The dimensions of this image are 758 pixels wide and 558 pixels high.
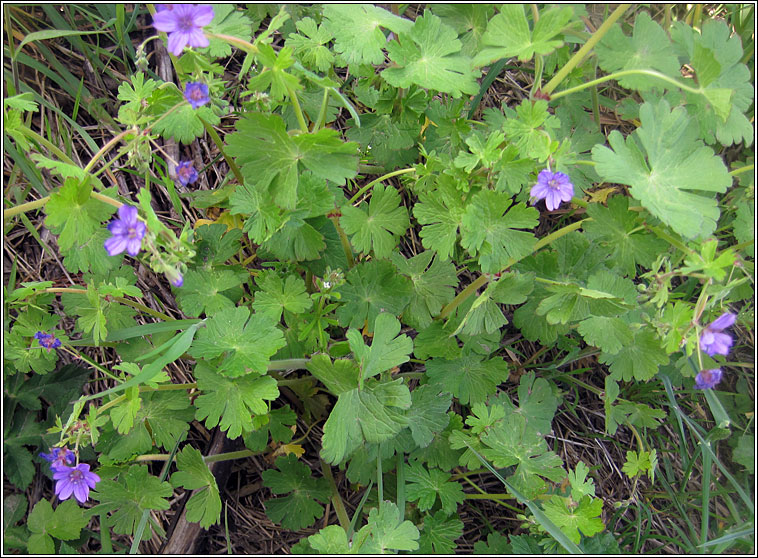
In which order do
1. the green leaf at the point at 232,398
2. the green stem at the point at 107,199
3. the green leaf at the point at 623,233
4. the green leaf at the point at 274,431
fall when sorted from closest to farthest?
the green stem at the point at 107,199 → the green leaf at the point at 232,398 → the green leaf at the point at 623,233 → the green leaf at the point at 274,431

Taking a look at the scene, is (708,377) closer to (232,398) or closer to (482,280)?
(482,280)

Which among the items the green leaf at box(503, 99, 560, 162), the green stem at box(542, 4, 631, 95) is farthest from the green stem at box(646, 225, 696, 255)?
the green stem at box(542, 4, 631, 95)

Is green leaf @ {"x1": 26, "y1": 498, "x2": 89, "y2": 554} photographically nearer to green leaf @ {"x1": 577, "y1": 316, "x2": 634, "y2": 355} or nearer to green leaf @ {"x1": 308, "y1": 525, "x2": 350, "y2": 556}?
green leaf @ {"x1": 308, "y1": 525, "x2": 350, "y2": 556}

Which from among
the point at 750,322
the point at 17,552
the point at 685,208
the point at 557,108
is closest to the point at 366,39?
the point at 557,108

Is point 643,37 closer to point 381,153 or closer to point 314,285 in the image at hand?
point 381,153

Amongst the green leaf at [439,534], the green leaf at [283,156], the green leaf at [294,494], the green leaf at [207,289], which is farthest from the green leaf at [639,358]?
the green leaf at [207,289]

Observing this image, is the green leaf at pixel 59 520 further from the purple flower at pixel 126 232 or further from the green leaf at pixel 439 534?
the green leaf at pixel 439 534
